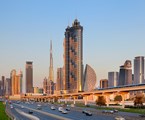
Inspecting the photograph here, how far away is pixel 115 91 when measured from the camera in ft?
572

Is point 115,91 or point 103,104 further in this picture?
point 103,104

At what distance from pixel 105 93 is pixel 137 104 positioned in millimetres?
23447

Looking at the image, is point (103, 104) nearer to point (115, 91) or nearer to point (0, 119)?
point (115, 91)

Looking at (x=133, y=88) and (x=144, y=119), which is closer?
(x=144, y=119)

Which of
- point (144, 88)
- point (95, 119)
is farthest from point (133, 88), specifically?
point (95, 119)

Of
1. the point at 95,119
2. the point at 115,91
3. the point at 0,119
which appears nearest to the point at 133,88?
the point at 115,91

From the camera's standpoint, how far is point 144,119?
8750cm

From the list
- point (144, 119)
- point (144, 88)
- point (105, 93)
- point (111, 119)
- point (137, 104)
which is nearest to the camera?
point (144, 119)

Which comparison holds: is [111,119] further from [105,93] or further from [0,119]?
[105,93]

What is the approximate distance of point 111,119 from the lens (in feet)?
307

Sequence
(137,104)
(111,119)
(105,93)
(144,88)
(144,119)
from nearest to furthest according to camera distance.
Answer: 1. (144,119)
2. (111,119)
3. (144,88)
4. (137,104)
5. (105,93)

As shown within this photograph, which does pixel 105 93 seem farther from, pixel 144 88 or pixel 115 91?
pixel 144 88

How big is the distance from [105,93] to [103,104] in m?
9.35

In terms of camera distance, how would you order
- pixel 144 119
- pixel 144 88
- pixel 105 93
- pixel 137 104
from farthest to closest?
pixel 105 93 → pixel 137 104 → pixel 144 88 → pixel 144 119
